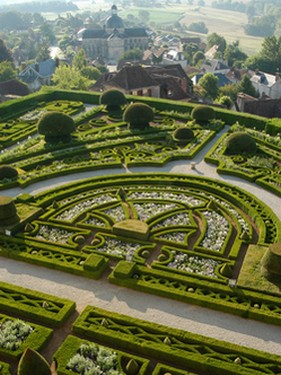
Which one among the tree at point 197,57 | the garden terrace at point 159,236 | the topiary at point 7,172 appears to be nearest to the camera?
the garden terrace at point 159,236

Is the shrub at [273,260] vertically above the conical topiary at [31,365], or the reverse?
the shrub at [273,260]

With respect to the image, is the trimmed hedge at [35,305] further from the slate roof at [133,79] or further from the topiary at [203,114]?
the slate roof at [133,79]

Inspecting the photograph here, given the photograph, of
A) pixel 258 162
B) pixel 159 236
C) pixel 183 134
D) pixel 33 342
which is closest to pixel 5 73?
pixel 183 134

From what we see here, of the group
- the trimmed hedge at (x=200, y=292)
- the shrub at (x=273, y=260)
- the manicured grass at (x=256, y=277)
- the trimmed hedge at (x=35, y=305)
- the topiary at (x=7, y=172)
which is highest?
the shrub at (x=273, y=260)

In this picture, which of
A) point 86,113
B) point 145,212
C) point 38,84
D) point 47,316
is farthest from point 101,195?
point 38,84

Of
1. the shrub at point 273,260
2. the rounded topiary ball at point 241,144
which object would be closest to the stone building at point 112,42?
the rounded topiary ball at point 241,144

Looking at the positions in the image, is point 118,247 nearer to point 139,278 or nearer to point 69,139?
point 139,278
